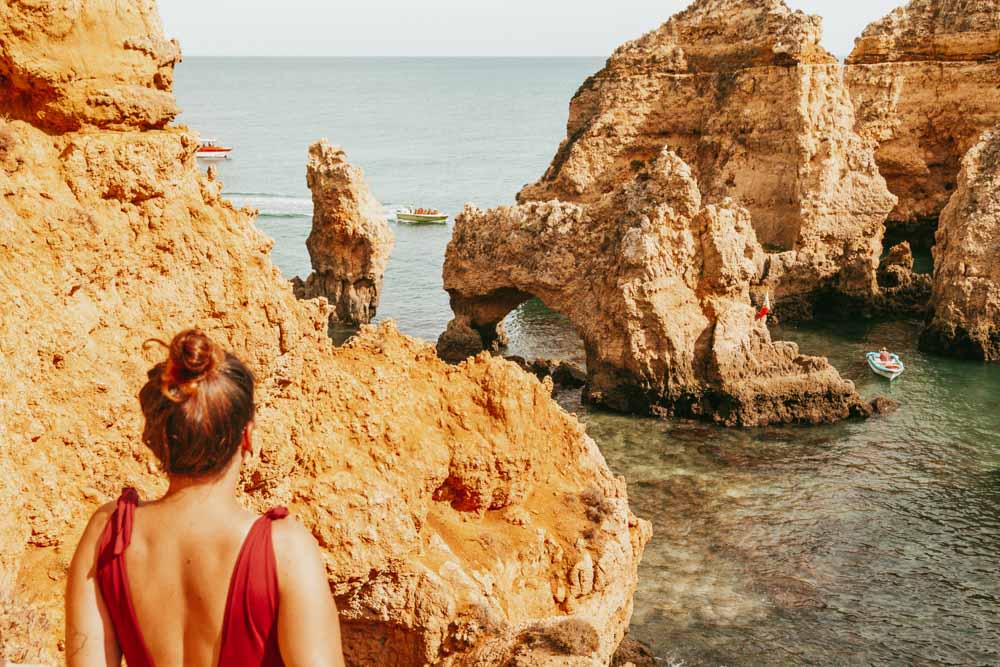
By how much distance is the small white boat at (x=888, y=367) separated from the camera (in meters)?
34.0

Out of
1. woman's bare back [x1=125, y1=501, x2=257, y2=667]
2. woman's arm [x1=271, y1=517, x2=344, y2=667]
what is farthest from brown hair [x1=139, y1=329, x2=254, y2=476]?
woman's arm [x1=271, y1=517, x2=344, y2=667]

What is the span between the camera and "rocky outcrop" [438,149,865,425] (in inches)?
1144

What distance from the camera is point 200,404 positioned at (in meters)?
3.29

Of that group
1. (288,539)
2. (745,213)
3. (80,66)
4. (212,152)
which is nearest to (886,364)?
(745,213)

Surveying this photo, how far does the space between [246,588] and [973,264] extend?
121 feet

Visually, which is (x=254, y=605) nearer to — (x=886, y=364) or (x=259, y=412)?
(x=259, y=412)

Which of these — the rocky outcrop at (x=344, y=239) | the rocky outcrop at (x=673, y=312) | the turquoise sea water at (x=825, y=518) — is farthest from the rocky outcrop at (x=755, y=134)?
the rocky outcrop at (x=673, y=312)

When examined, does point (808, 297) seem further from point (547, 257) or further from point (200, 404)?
point (200, 404)

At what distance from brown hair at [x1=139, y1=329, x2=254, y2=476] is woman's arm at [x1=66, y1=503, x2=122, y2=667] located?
0.43 meters

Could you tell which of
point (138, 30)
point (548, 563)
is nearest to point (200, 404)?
point (138, 30)

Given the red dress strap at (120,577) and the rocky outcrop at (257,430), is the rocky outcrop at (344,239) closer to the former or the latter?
the rocky outcrop at (257,430)

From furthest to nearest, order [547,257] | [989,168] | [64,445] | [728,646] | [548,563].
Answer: [989,168] → [547,257] → [728,646] → [548,563] → [64,445]

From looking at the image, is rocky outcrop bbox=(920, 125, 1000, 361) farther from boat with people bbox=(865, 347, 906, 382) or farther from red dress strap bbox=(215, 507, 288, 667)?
red dress strap bbox=(215, 507, 288, 667)

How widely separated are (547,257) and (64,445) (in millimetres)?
24887
